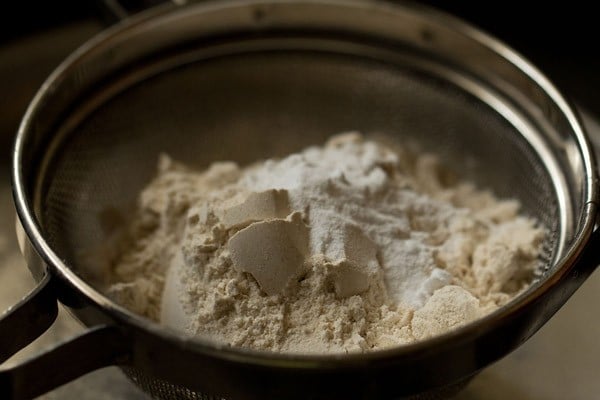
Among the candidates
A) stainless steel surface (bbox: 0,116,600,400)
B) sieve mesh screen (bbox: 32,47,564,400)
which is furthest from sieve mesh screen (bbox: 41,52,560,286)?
stainless steel surface (bbox: 0,116,600,400)

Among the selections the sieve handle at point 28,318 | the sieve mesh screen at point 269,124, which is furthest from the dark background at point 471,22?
the sieve handle at point 28,318

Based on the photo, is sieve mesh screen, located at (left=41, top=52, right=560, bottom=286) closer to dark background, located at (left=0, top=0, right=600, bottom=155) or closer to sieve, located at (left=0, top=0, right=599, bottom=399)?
sieve, located at (left=0, top=0, right=599, bottom=399)

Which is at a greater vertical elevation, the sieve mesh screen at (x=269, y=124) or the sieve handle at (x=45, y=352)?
the sieve mesh screen at (x=269, y=124)

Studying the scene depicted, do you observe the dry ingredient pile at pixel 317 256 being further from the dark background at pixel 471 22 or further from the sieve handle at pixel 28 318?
the dark background at pixel 471 22

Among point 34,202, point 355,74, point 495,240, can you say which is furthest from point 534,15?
point 34,202

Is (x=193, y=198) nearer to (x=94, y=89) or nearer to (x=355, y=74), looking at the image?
(x=94, y=89)

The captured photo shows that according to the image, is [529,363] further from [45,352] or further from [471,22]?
[471,22]
